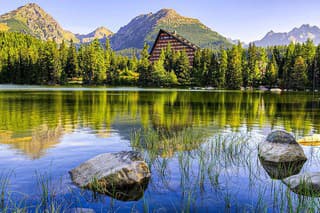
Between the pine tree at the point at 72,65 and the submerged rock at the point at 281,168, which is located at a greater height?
the pine tree at the point at 72,65

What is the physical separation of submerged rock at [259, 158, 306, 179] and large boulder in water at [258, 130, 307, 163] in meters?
0.20

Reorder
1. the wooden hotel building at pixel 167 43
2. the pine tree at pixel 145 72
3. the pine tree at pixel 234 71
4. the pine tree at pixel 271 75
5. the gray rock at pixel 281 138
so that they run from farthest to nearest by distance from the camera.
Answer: the wooden hotel building at pixel 167 43, the pine tree at pixel 145 72, the pine tree at pixel 234 71, the pine tree at pixel 271 75, the gray rock at pixel 281 138

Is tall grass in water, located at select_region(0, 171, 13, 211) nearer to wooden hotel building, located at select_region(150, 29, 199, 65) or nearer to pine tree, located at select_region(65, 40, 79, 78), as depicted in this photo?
pine tree, located at select_region(65, 40, 79, 78)

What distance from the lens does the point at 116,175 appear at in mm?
8617

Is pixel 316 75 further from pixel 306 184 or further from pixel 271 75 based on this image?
pixel 306 184

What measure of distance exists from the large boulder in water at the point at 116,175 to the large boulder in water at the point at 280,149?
539 centimetres

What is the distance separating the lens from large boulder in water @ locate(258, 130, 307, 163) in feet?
39.1

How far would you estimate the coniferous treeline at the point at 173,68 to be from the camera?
348 feet

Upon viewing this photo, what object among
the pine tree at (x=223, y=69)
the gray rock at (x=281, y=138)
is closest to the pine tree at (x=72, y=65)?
the pine tree at (x=223, y=69)

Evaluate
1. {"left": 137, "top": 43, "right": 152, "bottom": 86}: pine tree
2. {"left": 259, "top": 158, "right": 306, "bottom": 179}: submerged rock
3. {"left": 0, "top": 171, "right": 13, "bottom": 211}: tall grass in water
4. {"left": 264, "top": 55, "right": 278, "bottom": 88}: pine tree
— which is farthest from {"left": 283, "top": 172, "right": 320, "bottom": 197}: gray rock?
{"left": 137, "top": 43, "right": 152, "bottom": 86}: pine tree

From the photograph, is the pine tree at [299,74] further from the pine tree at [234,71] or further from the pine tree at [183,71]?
the pine tree at [183,71]

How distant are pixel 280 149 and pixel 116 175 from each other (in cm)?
708

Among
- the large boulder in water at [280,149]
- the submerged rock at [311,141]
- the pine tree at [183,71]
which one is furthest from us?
the pine tree at [183,71]

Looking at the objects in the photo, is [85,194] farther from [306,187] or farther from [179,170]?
[306,187]
